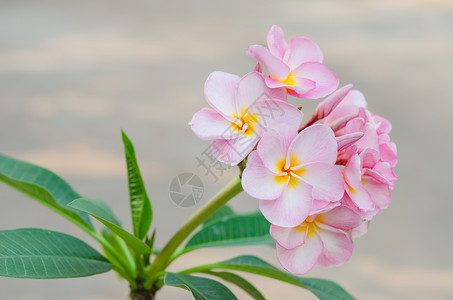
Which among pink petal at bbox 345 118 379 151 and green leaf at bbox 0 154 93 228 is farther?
green leaf at bbox 0 154 93 228

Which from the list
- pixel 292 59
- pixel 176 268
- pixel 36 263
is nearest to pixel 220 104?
pixel 292 59

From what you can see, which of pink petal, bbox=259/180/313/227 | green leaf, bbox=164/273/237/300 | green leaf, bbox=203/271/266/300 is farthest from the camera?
green leaf, bbox=203/271/266/300

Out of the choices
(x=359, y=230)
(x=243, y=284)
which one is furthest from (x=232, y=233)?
(x=359, y=230)

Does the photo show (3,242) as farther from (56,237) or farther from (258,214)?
(258,214)

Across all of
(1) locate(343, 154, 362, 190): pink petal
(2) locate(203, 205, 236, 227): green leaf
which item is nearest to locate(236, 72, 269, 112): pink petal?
(1) locate(343, 154, 362, 190): pink petal

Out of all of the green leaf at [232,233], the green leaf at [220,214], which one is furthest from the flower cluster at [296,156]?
the green leaf at [220,214]

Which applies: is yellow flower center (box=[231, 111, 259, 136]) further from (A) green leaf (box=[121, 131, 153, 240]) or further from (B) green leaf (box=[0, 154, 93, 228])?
(B) green leaf (box=[0, 154, 93, 228])
